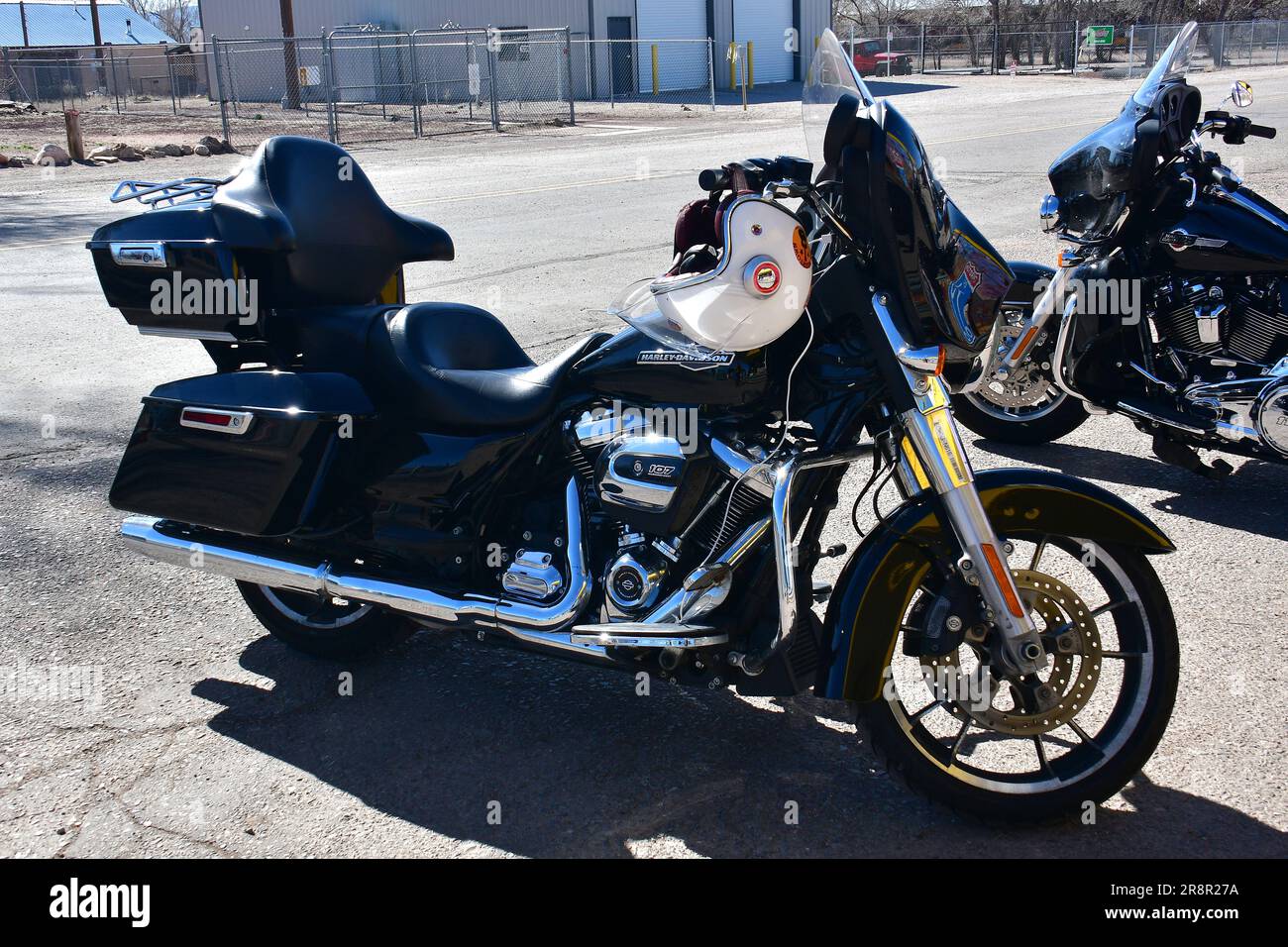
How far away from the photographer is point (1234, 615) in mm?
4422

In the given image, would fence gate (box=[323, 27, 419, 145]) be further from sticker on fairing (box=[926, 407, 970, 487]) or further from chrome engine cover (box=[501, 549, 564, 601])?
sticker on fairing (box=[926, 407, 970, 487])

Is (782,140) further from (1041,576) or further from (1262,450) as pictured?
(1041,576)

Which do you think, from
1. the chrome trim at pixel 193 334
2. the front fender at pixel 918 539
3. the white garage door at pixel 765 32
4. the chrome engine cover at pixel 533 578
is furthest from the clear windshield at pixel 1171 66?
the white garage door at pixel 765 32

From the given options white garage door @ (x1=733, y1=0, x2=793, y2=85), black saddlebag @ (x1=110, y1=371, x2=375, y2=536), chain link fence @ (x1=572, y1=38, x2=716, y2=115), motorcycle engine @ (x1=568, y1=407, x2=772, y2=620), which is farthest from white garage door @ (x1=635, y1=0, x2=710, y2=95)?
motorcycle engine @ (x1=568, y1=407, x2=772, y2=620)

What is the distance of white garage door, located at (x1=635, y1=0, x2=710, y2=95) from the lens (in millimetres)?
39688

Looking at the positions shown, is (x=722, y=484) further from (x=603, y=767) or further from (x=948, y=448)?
(x=603, y=767)

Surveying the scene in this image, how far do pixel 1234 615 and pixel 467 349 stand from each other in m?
2.87

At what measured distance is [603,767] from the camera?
11.8ft

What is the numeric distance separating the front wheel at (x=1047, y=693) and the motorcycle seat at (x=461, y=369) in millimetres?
1226

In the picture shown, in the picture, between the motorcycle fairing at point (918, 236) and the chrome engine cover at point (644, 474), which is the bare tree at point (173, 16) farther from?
the motorcycle fairing at point (918, 236)

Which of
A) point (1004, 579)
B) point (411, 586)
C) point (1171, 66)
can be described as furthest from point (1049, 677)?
point (1171, 66)

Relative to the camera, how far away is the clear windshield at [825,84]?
3.26m

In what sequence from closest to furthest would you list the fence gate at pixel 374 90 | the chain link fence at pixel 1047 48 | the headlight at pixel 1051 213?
the headlight at pixel 1051 213
the fence gate at pixel 374 90
the chain link fence at pixel 1047 48

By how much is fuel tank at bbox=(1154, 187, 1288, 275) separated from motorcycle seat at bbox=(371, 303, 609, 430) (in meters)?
3.07
